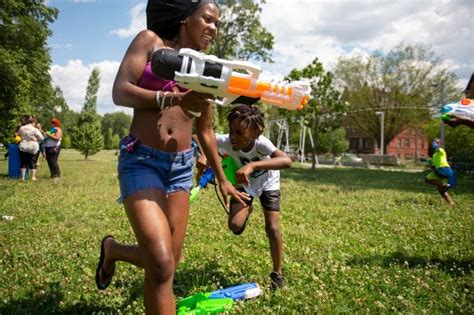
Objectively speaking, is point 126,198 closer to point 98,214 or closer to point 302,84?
point 302,84

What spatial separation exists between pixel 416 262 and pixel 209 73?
460cm

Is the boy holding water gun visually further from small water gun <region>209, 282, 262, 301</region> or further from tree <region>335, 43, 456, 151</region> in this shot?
tree <region>335, 43, 456, 151</region>

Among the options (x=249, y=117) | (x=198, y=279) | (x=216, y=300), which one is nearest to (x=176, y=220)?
(x=216, y=300)

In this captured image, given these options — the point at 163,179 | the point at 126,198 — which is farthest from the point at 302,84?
the point at 126,198

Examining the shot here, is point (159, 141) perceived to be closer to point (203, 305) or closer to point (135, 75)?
point (135, 75)

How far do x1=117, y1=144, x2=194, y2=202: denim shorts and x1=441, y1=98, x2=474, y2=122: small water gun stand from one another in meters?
3.80

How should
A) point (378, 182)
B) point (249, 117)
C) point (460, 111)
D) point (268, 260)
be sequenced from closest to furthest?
point (249, 117) < point (460, 111) < point (268, 260) < point (378, 182)

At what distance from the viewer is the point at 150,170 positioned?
9.10 feet

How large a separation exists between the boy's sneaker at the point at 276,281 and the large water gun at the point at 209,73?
8.60ft

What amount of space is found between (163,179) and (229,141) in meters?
1.95

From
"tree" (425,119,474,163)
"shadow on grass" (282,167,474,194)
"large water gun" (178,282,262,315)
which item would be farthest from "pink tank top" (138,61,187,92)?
"tree" (425,119,474,163)

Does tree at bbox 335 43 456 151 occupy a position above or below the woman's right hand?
above

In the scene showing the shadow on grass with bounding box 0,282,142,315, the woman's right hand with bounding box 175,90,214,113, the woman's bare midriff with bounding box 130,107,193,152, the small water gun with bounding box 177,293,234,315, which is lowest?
the shadow on grass with bounding box 0,282,142,315

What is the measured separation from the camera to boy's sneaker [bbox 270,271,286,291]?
4383 millimetres
